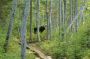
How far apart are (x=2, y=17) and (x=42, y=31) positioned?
21.1ft

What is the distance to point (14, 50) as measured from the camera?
39.4ft

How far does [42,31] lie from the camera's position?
2138 cm

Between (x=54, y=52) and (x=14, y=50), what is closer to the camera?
(x=14, y=50)

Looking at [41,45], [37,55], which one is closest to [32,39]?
[41,45]

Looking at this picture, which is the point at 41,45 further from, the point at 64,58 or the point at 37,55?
the point at 64,58

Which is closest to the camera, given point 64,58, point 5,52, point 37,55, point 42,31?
point 5,52

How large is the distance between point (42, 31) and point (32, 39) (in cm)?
294

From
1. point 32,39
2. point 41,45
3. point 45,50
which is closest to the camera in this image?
point 45,50

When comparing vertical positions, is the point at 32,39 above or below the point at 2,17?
below

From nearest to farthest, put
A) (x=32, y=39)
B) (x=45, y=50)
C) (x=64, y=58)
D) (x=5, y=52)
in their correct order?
(x=5, y=52) < (x=64, y=58) < (x=45, y=50) < (x=32, y=39)

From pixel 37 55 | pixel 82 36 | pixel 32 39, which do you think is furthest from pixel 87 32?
pixel 32 39

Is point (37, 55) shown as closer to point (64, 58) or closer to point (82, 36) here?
point (64, 58)

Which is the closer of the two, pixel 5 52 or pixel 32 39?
pixel 5 52

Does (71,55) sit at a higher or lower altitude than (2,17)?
lower
